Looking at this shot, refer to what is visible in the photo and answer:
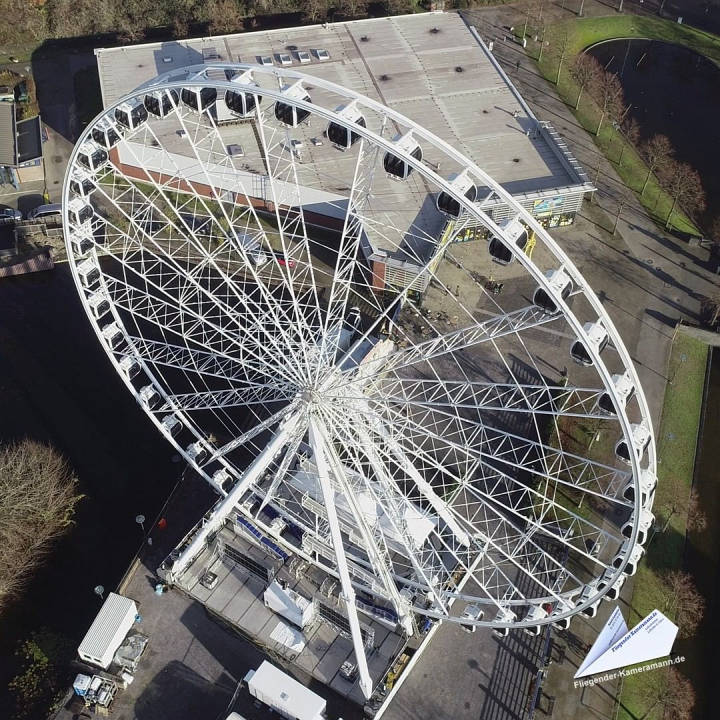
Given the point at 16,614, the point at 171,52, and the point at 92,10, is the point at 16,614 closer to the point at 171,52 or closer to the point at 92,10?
the point at 171,52

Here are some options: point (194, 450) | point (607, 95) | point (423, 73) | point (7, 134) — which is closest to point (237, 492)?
point (194, 450)

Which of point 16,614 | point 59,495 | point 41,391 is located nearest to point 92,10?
point 41,391

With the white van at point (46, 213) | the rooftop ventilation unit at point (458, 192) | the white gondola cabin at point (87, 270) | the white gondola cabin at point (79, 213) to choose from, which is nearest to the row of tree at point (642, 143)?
the rooftop ventilation unit at point (458, 192)

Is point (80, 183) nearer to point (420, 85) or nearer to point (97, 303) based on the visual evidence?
point (97, 303)

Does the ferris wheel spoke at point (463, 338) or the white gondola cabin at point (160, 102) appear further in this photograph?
the white gondola cabin at point (160, 102)

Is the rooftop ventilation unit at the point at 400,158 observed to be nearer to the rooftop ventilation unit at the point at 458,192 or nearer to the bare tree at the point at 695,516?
the rooftop ventilation unit at the point at 458,192
